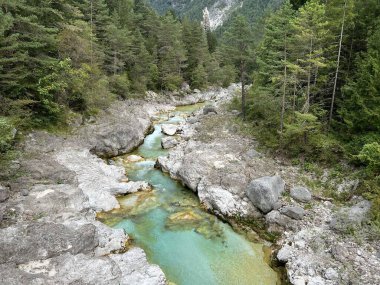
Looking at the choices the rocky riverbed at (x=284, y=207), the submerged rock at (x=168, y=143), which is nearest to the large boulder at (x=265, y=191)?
the rocky riverbed at (x=284, y=207)

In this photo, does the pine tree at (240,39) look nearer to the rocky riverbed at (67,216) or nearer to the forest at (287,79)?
the forest at (287,79)

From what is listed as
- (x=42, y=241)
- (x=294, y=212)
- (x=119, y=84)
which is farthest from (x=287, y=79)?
(x=119, y=84)

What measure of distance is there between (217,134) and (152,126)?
9.33 m

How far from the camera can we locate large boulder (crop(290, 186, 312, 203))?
1781cm

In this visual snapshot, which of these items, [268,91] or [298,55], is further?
[268,91]

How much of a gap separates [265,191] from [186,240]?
5.34m

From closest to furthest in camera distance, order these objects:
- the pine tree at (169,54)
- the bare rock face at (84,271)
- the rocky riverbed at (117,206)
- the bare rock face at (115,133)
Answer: the bare rock face at (84,271) < the rocky riverbed at (117,206) < the bare rock face at (115,133) < the pine tree at (169,54)

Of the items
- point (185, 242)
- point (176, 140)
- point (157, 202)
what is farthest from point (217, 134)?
point (185, 242)

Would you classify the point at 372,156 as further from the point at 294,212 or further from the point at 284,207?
the point at 284,207

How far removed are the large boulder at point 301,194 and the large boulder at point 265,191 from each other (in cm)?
69

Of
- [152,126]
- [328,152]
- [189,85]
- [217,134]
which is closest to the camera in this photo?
[328,152]

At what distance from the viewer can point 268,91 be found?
25.8 meters

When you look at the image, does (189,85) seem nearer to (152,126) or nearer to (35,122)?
(152,126)

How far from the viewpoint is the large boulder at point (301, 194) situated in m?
17.8
